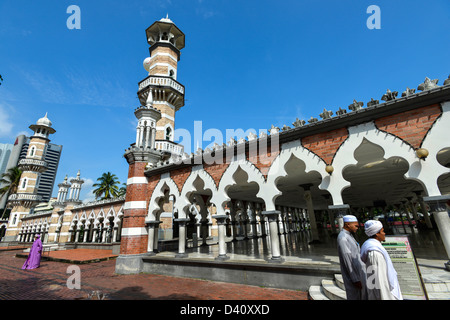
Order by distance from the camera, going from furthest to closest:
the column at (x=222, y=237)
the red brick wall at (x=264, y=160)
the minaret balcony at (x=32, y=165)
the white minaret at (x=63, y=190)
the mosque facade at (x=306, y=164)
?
the minaret balcony at (x=32, y=165)
the white minaret at (x=63, y=190)
the column at (x=222, y=237)
the red brick wall at (x=264, y=160)
the mosque facade at (x=306, y=164)

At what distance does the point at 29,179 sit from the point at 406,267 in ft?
160

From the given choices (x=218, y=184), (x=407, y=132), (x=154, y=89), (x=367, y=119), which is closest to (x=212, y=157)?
(x=218, y=184)

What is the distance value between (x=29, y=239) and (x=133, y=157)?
38463 mm

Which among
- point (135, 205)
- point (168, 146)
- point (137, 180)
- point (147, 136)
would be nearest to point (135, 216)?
point (135, 205)

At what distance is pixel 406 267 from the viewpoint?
3307 millimetres

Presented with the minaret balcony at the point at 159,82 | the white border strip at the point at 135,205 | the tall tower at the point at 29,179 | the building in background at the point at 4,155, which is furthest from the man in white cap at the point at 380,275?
the building in background at the point at 4,155

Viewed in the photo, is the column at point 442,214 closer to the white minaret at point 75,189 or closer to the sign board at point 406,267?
the sign board at point 406,267

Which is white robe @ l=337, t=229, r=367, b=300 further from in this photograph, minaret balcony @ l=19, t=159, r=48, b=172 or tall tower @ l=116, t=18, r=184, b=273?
minaret balcony @ l=19, t=159, r=48, b=172

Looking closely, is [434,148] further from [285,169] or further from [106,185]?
[106,185]

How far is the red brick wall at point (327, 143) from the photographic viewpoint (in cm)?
665

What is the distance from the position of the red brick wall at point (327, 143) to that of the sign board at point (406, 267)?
3553mm

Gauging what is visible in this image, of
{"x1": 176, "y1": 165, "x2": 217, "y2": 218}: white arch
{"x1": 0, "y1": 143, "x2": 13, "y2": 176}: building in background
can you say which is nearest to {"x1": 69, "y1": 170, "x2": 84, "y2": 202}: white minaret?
{"x1": 176, "y1": 165, "x2": 217, "y2": 218}: white arch

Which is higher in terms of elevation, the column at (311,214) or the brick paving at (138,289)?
the column at (311,214)
